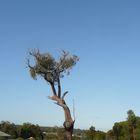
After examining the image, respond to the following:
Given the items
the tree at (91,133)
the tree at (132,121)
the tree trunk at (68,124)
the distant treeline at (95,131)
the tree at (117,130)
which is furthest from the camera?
the tree at (91,133)

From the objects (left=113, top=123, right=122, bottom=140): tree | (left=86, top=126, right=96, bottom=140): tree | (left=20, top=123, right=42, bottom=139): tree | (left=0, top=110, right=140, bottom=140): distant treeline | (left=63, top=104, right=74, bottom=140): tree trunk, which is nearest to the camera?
(left=63, top=104, right=74, bottom=140): tree trunk

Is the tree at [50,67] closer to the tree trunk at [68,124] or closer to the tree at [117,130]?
the tree trunk at [68,124]

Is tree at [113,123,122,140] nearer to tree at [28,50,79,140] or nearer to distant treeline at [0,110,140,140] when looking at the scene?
distant treeline at [0,110,140,140]

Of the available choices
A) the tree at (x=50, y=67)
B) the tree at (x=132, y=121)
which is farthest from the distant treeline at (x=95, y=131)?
the tree at (x=50, y=67)

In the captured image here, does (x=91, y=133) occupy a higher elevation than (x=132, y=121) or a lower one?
higher

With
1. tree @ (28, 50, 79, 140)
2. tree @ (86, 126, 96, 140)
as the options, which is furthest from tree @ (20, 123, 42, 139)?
tree @ (28, 50, 79, 140)

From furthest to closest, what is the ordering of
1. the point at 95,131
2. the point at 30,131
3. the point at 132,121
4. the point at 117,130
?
the point at 30,131 < the point at 95,131 < the point at 117,130 < the point at 132,121

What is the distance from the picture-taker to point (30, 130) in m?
138

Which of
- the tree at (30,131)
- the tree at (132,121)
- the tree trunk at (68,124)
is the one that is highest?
the tree at (30,131)

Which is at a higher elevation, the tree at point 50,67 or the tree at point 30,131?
the tree at point 30,131

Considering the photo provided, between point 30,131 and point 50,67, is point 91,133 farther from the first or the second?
point 50,67

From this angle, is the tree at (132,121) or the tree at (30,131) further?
the tree at (30,131)

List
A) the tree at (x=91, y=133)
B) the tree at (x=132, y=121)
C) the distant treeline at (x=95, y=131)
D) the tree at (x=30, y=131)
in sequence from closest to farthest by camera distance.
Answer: the tree at (x=132, y=121) < the distant treeline at (x=95, y=131) < the tree at (x=91, y=133) < the tree at (x=30, y=131)

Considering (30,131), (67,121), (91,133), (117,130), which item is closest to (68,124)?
(67,121)
